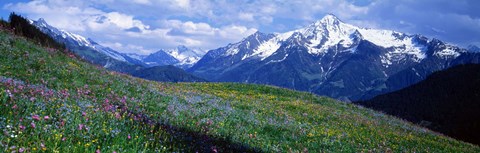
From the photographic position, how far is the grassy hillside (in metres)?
7.18

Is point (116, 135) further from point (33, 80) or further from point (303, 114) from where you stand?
point (303, 114)

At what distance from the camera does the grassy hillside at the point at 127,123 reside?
7182mm

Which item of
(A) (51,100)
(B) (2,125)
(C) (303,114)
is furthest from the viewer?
(C) (303,114)

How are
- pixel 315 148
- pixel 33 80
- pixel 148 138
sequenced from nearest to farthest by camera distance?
pixel 148 138 → pixel 33 80 → pixel 315 148

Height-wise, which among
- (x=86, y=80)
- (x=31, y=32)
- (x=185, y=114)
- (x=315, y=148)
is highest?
(x=31, y=32)

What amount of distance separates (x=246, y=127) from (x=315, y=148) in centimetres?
287

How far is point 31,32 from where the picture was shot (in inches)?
1230

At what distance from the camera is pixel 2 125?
6527 millimetres

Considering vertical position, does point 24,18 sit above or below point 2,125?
above

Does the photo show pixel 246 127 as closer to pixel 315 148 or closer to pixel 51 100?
pixel 315 148

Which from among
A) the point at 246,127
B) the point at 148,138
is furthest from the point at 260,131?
the point at 148,138

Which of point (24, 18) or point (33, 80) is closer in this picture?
point (33, 80)

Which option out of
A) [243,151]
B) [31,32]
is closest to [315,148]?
A: [243,151]

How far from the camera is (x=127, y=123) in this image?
9.57m
